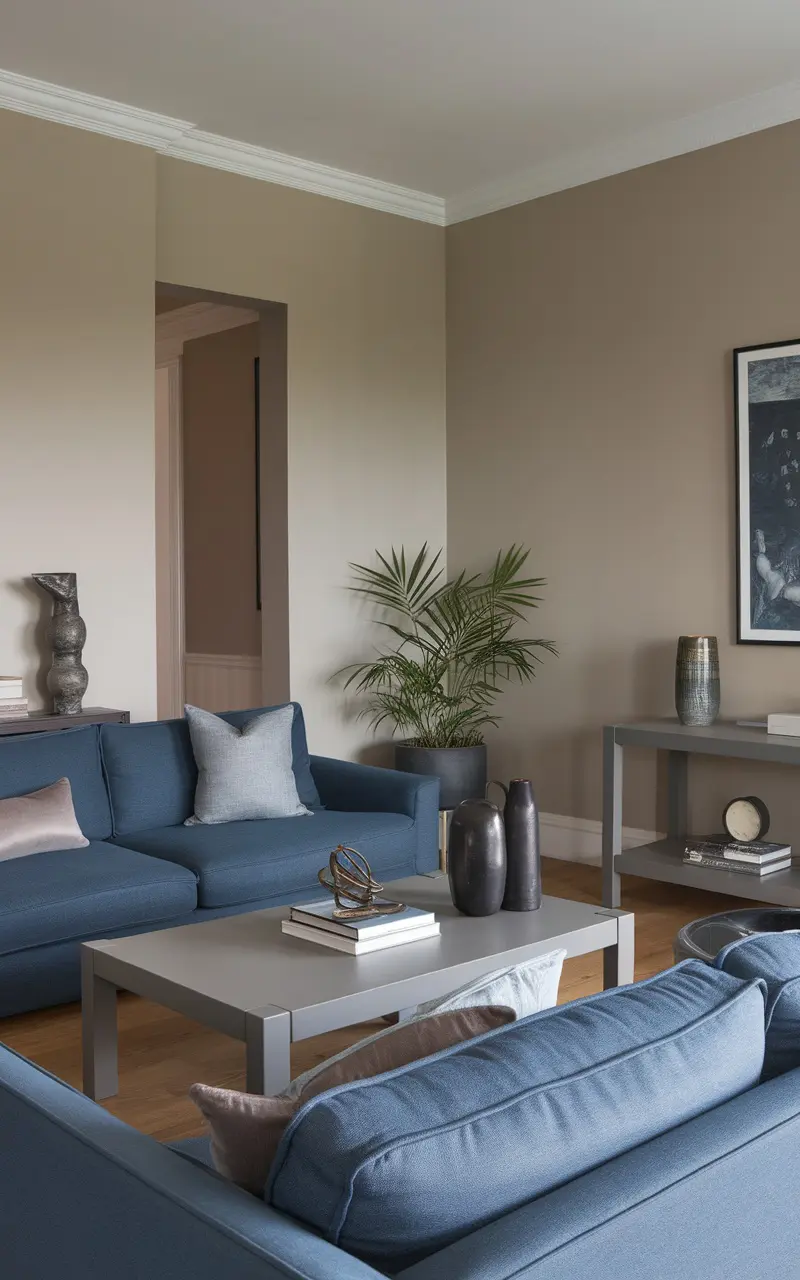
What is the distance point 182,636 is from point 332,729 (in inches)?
68.9

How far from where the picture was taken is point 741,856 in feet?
14.1

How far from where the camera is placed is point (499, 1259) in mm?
949

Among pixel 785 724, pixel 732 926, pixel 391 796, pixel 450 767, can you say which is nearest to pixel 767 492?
pixel 785 724

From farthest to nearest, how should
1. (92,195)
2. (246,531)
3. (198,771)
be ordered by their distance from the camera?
1. (246,531)
2. (92,195)
3. (198,771)

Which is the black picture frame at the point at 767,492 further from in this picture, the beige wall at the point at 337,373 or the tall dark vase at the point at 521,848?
the tall dark vase at the point at 521,848

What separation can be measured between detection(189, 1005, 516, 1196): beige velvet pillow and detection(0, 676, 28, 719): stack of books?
3193 mm

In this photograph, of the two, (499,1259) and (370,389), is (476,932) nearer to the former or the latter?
(499,1259)

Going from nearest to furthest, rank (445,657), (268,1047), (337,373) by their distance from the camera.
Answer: (268,1047), (337,373), (445,657)

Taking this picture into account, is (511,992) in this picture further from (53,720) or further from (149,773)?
(53,720)

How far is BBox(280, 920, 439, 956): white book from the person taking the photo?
2.60 m

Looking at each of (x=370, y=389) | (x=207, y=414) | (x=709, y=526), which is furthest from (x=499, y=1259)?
(x=207, y=414)

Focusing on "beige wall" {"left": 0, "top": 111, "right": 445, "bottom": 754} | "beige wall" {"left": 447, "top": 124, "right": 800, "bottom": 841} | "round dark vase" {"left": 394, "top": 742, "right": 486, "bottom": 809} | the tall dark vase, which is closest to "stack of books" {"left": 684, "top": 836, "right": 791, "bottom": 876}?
"beige wall" {"left": 447, "top": 124, "right": 800, "bottom": 841}

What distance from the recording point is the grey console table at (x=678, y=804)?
4137 millimetres

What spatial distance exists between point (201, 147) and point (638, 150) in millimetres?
1809
